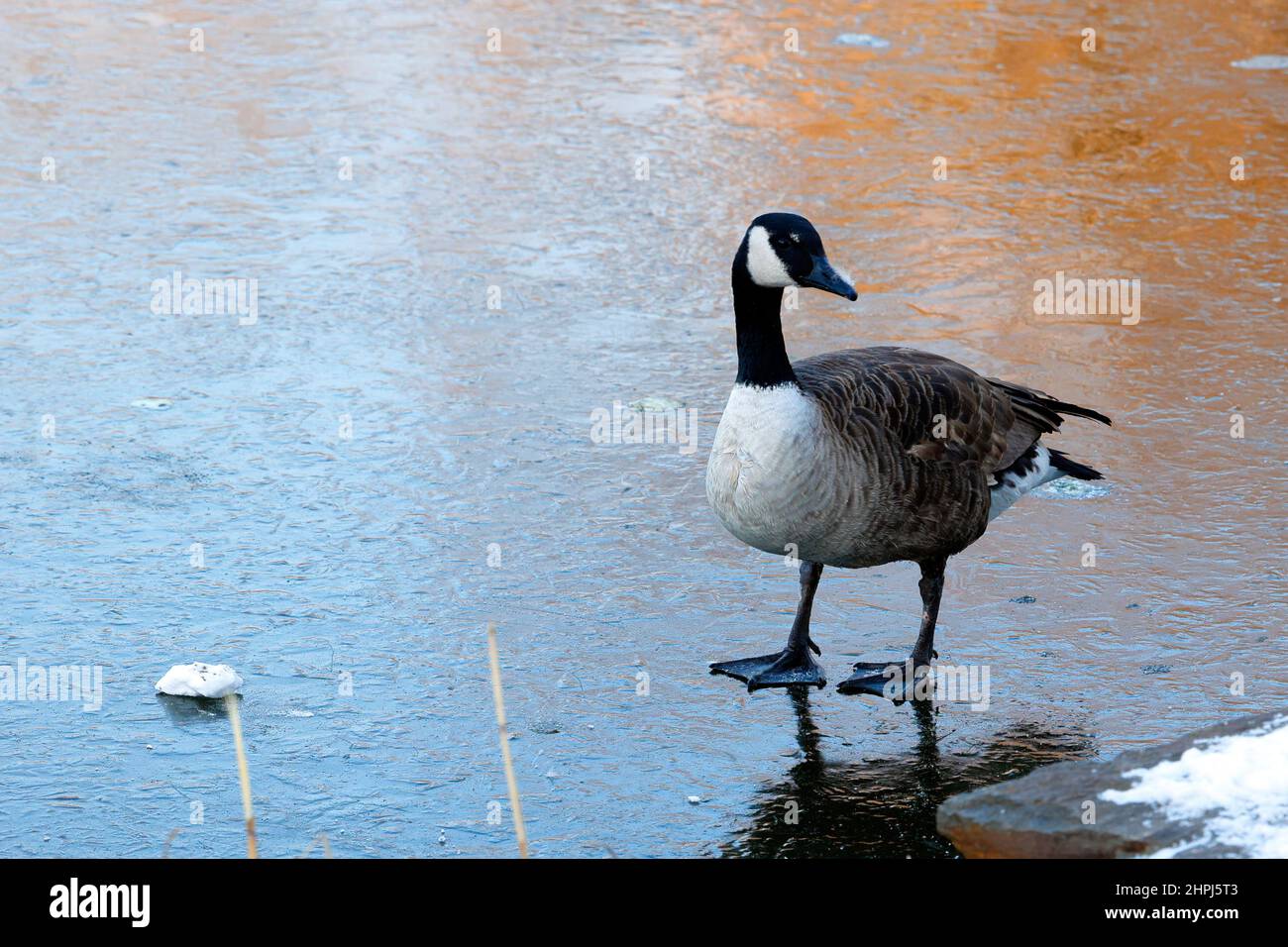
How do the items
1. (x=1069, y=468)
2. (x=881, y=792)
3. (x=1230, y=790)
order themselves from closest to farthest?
(x=1230, y=790) < (x=881, y=792) < (x=1069, y=468)

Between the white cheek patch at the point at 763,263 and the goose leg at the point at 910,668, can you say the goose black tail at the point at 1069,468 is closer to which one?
the goose leg at the point at 910,668

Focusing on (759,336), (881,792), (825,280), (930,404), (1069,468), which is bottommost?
(881,792)

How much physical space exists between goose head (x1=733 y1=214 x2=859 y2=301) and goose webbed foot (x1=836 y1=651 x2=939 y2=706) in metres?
1.03

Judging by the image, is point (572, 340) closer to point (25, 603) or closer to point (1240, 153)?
point (25, 603)

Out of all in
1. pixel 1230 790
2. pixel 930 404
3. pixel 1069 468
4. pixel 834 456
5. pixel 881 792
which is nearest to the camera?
pixel 1230 790

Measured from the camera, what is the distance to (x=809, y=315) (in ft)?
24.1

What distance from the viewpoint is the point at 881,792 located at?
4270mm

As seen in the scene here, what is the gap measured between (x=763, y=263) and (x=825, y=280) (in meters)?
0.18

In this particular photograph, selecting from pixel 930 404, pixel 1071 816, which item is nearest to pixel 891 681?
pixel 930 404

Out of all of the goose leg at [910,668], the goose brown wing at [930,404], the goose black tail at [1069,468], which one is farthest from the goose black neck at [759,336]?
the goose black tail at [1069,468]

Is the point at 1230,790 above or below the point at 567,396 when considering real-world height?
below

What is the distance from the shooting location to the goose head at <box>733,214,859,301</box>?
467cm

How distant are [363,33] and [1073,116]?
4.63m

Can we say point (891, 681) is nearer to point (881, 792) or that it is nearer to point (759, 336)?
point (881, 792)
